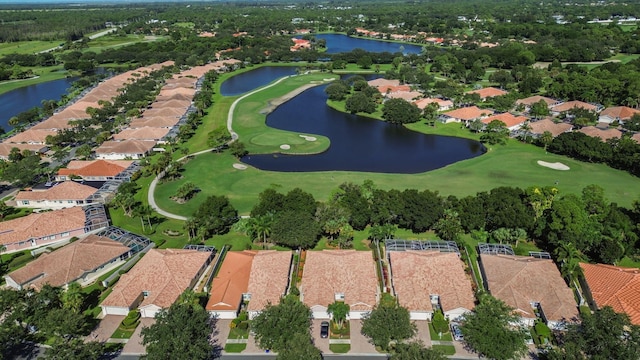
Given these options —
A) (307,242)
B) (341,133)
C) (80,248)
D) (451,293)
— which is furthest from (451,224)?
(341,133)

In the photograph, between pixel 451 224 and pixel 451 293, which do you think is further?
pixel 451 224

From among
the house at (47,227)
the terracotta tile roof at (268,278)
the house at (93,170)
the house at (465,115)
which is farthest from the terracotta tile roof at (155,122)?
the house at (465,115)

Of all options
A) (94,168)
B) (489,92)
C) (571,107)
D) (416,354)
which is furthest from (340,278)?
(489,92)

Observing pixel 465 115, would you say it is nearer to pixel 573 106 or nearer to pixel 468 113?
pixel 468 113

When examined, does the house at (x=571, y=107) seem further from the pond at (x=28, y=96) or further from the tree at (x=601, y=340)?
the pond at (x=28, y=96)

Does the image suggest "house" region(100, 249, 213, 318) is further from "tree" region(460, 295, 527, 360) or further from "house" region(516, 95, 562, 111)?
"house" region(516, 95, 562, 111)

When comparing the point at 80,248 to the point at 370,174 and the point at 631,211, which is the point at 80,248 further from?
the point at 631,211

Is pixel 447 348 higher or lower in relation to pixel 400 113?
lower
